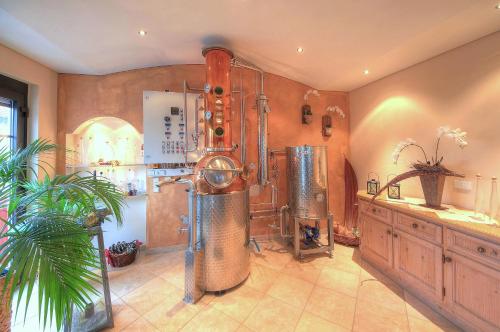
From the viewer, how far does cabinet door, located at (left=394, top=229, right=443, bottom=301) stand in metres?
1.76

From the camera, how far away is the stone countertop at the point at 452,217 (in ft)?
4.87

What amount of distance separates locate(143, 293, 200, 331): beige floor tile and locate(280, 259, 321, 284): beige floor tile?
111 centimetres

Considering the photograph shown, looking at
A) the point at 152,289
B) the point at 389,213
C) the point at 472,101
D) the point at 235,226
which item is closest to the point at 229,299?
the point at 235,226

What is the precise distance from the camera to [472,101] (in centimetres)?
204

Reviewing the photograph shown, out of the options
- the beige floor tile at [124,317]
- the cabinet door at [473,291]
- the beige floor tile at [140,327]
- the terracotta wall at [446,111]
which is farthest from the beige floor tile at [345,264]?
the beige floor tile at [124,317]

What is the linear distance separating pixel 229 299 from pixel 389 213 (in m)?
2.01

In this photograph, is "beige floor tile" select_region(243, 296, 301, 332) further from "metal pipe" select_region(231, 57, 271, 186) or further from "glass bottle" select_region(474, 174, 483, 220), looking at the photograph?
"glass bottle" select_region(474, 174, 483, 220)

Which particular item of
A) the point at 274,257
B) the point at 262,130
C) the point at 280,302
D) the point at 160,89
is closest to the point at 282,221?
the point at 274,257

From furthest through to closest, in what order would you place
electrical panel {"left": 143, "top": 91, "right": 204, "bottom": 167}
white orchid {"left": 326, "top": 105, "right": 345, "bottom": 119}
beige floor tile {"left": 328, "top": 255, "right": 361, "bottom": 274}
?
white orchid {"left": 326, "top": 105, "right": 345, "bottom": 119}
electrical panel {"left": 143, "top": 91, "right": 204, "bottom": 167}
beige floor tile {"left": 328, "top": 255, "right": 361, "bottom": 274}

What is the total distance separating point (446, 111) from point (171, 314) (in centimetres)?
366

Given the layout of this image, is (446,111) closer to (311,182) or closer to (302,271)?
(311,182)

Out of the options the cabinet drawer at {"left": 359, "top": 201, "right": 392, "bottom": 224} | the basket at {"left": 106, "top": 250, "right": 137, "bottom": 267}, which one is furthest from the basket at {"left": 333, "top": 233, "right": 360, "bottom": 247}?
the basket at {"left": 106, "top": 250, "right": 137, "bottom": 267}

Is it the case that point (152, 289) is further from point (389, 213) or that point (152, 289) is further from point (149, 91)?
point (389, 213)

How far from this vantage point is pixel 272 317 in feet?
5.76
